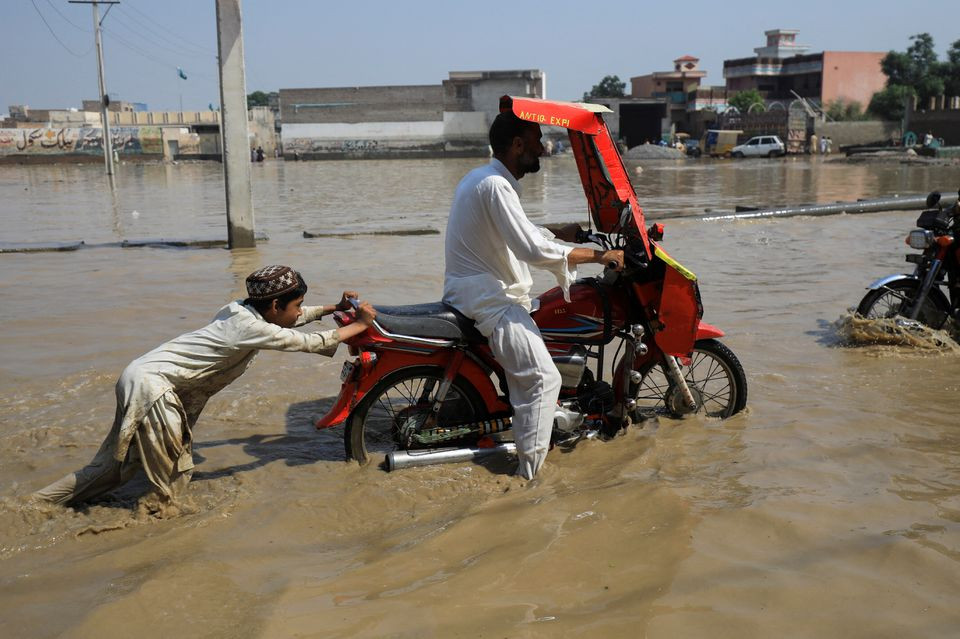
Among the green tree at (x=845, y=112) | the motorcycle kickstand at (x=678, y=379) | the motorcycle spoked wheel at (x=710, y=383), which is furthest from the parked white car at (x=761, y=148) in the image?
the motorcycle kickstand at (x=678, y=379)

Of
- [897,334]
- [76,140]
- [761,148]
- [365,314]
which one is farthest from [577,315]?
Result: [76,140]

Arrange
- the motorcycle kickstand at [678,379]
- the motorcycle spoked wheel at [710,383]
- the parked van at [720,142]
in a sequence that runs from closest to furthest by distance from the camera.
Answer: the motorcycle kickstand at [678,379], the motorcycle spoked wheel at [710,383], the parked van at [720,142]

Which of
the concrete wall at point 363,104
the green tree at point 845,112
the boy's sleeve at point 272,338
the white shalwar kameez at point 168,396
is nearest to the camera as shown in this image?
the white shalwar kameez at point 168,396

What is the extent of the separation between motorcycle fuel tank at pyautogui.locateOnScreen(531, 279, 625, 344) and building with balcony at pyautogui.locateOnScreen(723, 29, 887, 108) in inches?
2632

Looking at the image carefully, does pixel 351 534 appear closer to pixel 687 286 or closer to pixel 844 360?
pixel 687 286

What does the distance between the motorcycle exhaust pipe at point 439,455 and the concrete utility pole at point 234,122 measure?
29.1ft

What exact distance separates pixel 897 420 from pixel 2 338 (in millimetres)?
6956

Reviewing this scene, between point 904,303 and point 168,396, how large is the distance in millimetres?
5734

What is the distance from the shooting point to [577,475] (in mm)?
4254

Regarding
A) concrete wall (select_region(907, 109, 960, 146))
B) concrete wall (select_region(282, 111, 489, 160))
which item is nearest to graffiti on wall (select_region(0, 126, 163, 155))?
concrete wall (select_region(282, 111, 489, 160))

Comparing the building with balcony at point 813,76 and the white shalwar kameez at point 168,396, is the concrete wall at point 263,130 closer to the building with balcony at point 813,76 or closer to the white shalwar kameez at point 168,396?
the building with balcony at point 813,76

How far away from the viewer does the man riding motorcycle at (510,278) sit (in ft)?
13.2

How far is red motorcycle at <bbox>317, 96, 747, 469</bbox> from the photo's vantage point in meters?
4.17

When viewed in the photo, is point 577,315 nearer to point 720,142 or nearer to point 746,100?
point 720,142
